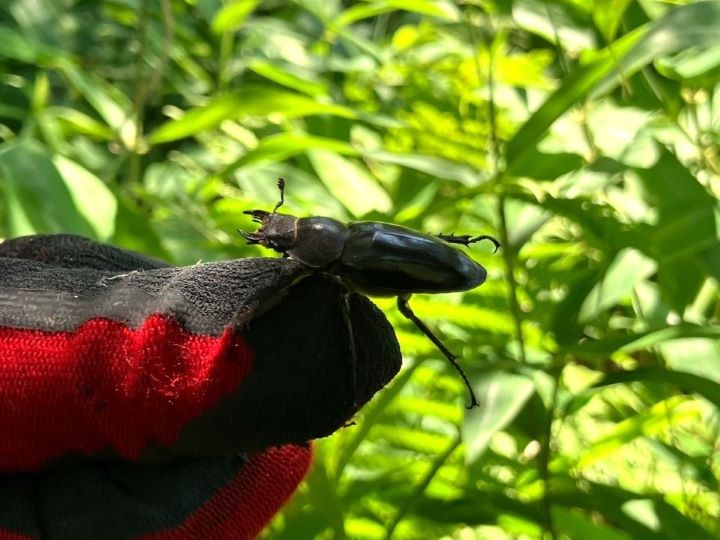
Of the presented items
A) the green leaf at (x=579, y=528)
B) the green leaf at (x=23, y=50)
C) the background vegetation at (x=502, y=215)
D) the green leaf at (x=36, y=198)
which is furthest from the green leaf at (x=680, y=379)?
the green leaf at (x=23, y=50)

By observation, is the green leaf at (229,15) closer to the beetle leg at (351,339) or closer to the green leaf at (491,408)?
the green leaf at (491,408)

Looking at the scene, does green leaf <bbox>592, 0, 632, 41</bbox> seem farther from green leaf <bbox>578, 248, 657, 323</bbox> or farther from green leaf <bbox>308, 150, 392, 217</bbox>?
green leaf <bbox>308, 150, 392, 217</bbox>

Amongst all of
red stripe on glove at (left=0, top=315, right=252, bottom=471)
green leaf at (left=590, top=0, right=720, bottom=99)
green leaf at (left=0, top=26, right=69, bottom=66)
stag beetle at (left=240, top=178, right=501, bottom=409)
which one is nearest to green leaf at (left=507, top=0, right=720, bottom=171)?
green leaf at (left=590, top=0, right=720, bottom=99)

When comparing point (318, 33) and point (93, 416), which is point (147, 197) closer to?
point (93, 416)

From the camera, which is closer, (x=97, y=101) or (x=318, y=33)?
(x=97, y=101)

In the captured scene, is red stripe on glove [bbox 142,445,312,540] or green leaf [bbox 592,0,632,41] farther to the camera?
green leaf [bbox 592,0,632,41]

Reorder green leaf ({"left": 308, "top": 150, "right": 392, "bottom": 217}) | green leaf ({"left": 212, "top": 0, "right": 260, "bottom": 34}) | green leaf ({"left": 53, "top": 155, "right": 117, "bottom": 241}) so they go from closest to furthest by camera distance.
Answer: green leaf ({"left": 53, "top": 155, "right": 117, "bottom": 241})
green leaf ({"left": 308, "top": 150, "right": 392, "bottom": 217})
green leaf ({"left": 212, "top": 0, "right": 260, "bottom": 34})

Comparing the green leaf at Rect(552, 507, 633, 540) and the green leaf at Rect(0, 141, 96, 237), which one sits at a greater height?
the green leaf at Rect(0, 141, 96, 237)

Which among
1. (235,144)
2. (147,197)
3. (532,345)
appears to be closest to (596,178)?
(532,345)
